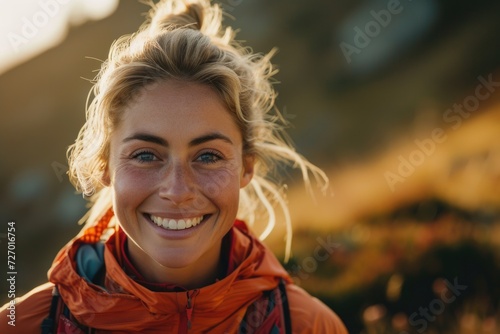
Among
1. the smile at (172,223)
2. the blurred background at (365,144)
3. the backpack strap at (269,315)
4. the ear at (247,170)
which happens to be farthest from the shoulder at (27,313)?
the blurred background at (365,144)

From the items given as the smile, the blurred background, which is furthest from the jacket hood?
the blurred background

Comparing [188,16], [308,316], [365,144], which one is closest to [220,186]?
[308,316]

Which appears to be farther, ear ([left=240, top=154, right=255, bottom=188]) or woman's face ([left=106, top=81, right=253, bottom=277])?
ear ([left=240, top=154, right=255, bottom=188])

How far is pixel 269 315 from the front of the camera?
287 centimetres

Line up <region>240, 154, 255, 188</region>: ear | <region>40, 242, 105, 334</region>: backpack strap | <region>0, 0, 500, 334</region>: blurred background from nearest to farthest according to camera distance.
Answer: <region>40, 242, 105, 334</region>: backpack strap, <region>240, 154, 255, 188</region>: ear, <region>0, 0, 500, 334</region>: blurred background

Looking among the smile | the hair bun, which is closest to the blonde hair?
the hair bun

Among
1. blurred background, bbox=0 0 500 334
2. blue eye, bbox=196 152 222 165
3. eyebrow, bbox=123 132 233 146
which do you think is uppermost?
eyebrow, bbox=123 132 233 146

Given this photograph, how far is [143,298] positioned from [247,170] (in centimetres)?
72

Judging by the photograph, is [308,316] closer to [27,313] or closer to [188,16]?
[27,313]

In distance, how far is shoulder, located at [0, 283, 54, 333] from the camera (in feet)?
9.10

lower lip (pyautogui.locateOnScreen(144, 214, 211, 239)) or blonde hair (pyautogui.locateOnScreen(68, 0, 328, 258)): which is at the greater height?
blonde hair (pyautogui.locateOnScreen(68, 0, 328, 258))

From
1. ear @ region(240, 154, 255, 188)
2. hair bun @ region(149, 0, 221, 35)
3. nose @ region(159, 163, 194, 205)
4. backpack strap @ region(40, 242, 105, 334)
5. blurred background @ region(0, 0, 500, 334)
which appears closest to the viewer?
nose @ region(159, 163, 194, 205)

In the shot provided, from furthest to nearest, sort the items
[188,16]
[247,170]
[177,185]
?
[188,16] → [247,170] → [177,185]

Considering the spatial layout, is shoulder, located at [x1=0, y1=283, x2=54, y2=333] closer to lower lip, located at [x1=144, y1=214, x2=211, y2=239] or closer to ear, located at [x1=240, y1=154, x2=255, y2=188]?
lower lip, located at [x1=144, y1=214, x2=211, y2=239]
